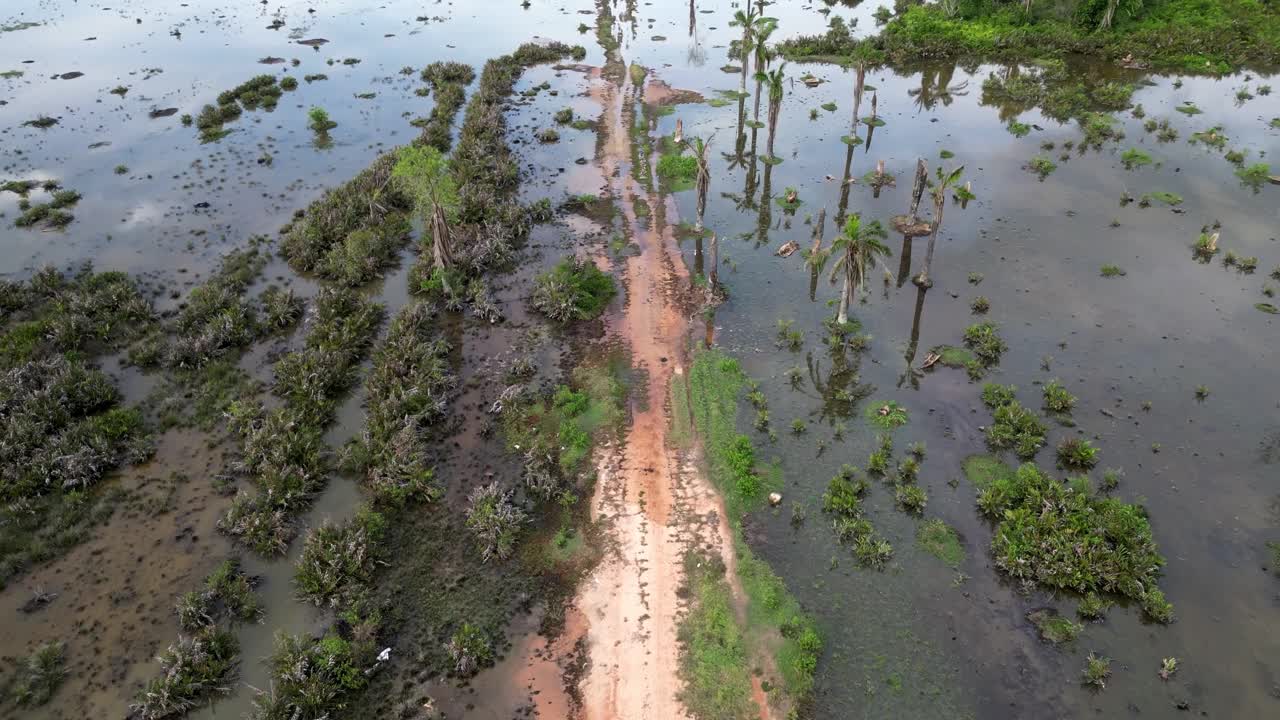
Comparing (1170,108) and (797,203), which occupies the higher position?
(1170,108)

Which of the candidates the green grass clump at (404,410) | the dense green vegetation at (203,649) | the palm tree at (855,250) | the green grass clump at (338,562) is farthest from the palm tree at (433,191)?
the palm tree at (855,250)

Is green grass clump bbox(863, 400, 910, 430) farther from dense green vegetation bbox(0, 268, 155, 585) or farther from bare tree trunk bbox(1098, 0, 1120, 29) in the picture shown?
bare tree trunk bbox(1098, 0, 1120, 29)

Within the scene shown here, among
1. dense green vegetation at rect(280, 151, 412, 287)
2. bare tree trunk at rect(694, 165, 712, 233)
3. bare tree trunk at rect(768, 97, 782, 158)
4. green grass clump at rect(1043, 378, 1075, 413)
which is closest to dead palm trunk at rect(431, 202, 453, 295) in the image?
dense green vegetation at rect(280, 151, 412, 287)

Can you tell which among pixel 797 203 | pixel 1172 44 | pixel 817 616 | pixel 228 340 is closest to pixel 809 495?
pixel 817 616

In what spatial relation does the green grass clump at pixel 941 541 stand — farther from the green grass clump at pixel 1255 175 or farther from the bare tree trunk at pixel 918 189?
the green grass clump at pixel 1255 175

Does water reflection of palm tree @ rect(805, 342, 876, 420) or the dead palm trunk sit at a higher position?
the dead palm trunk

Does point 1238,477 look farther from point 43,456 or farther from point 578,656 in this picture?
point 43,456
